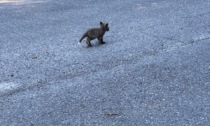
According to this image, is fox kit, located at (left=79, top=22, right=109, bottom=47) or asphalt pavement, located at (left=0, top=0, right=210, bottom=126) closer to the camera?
asphalt pavement, located at (left=0, top=0, right=210, bottom=126)

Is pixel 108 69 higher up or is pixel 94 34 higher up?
pixel 94 34

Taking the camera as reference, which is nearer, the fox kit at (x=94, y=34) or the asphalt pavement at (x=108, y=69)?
the asphalt pavement at (x=108, y=69)

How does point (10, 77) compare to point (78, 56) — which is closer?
point (10, 77)

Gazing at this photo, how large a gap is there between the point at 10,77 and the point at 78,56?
1271 millimetres

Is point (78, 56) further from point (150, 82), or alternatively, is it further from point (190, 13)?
point (190, 13)

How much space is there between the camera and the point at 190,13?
373 inches

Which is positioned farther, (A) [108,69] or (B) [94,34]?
(B) [94,34]

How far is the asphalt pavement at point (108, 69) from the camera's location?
14.7 feet

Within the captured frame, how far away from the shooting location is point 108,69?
19.3 ft

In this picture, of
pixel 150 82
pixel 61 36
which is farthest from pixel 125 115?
pixel 61 36

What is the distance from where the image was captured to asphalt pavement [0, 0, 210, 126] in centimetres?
448

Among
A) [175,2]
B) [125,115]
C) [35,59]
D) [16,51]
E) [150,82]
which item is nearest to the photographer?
[125,115]

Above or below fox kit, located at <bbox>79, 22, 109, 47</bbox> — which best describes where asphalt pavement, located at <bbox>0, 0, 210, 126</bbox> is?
below

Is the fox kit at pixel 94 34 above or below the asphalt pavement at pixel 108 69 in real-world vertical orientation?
above
